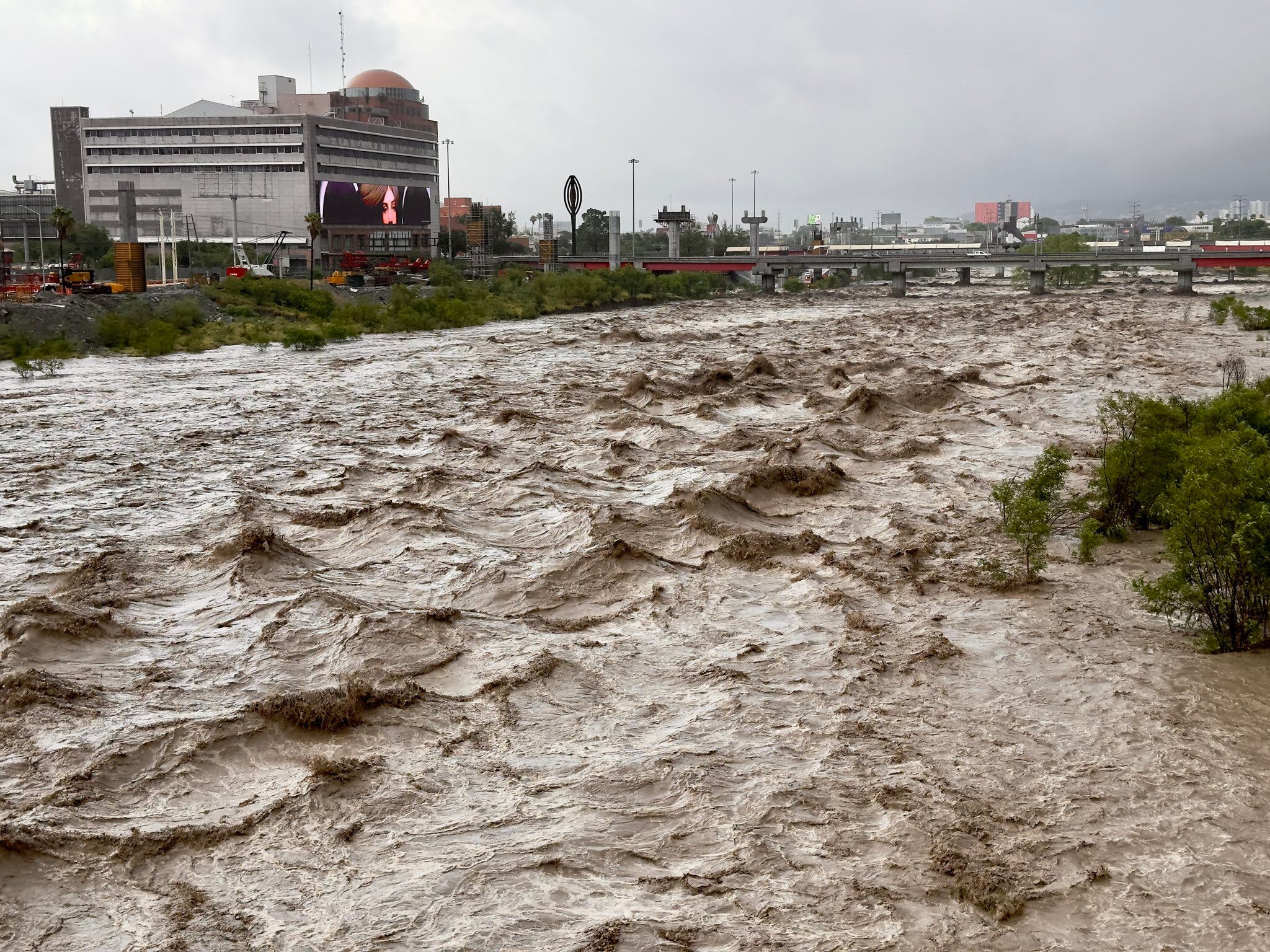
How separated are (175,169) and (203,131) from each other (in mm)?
5643

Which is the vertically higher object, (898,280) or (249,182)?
(249,182)

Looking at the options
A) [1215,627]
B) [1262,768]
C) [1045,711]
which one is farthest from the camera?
[1215,627]

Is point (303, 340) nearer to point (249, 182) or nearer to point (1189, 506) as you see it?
point (1189, 506)

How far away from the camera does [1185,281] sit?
102 metres

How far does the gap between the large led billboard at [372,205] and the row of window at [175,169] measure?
23.2 ft

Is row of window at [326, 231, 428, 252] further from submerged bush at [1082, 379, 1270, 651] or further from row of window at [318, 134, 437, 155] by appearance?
submerged bush at [1082, 379, 1270, 651]

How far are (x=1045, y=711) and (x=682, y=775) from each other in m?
3.52

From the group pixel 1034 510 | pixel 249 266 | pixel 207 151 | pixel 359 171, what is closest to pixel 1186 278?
pixel 249 266

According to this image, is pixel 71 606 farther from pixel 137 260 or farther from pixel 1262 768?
pixel 137 260

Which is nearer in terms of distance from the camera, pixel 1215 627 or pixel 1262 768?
pixel 1262 768

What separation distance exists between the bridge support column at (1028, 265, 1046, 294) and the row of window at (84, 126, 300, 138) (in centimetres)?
8902

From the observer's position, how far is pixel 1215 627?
490 inches

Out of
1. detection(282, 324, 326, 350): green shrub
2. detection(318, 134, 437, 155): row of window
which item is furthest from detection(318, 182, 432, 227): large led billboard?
detection(282, 324, 326, 350): green shrub

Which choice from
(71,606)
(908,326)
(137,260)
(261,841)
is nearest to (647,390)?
(71,606)
